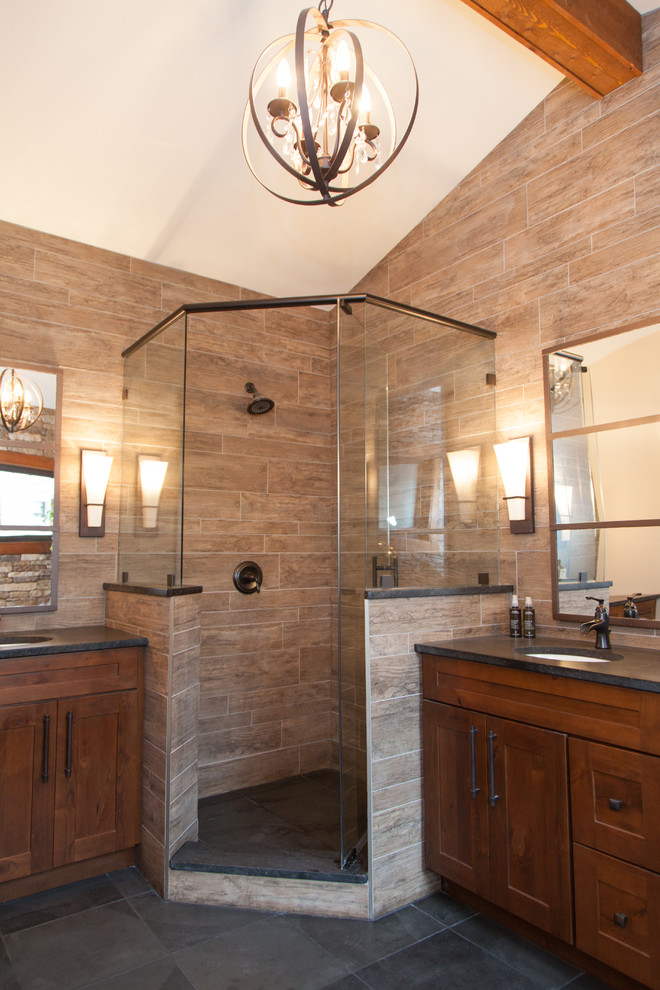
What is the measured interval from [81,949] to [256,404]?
8.39 feet

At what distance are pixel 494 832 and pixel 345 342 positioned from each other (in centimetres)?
189

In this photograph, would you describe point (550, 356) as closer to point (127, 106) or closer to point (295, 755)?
point (127, 106)

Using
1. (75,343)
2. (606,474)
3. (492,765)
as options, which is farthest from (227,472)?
(492,765)

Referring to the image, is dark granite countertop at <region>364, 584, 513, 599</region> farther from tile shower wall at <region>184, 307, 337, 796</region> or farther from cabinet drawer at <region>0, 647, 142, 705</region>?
tile shower wall at <region>184, 307, 337, 796</region>

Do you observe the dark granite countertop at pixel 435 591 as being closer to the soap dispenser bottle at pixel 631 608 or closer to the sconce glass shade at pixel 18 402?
the soap dispenser bottle at pixel 631 608

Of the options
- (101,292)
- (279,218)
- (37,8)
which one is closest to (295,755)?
(101,292)

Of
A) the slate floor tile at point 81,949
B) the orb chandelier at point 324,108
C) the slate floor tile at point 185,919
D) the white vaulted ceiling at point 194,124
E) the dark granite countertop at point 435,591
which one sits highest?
the white vaulted ceiling at point 194,124

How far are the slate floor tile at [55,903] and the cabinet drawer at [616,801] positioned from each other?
1.76 metres

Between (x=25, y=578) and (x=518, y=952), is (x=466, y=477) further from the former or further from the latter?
(x=25, y=578)

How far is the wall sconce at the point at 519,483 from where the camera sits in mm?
2805

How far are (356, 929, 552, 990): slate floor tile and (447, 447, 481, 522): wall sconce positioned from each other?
1631 mm

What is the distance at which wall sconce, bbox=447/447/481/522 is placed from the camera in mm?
2918

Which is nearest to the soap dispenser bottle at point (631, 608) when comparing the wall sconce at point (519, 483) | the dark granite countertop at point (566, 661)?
the dark granite countertop at point (566, 661)

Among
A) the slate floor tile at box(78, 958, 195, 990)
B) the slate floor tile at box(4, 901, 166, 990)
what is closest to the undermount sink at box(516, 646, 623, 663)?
the slate floor tile at box(78, 958, 195, 990)
